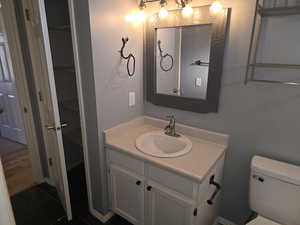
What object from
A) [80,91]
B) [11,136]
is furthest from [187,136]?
[11,136]

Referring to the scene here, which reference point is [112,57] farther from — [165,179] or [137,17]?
[165,179]

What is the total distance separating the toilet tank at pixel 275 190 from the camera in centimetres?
121

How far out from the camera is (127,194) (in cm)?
160

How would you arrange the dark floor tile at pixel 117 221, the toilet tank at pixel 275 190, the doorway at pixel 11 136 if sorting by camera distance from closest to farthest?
the toilet tank at pixel 275 190 → the dark floor tile at pixel 117 221 → the doorway at pixel 11 136

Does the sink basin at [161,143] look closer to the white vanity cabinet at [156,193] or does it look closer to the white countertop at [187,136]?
the white countertop at [187,136]

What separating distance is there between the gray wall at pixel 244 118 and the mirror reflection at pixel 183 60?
170 millimetres

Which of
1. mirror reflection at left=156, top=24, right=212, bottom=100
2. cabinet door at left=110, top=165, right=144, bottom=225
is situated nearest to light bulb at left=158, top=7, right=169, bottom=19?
mirror reflection at left=156, top=24, right=212, bottom=100

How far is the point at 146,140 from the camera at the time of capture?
1669mm

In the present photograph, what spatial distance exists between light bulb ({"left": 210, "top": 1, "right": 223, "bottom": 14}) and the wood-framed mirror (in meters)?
0.02

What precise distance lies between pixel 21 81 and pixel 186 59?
1.69 metres

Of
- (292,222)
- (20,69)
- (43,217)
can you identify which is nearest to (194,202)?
(292,222)

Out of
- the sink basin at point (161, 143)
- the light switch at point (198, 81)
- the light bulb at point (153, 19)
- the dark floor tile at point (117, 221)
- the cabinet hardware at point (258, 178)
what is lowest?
the dark floor tile at point (117, 221)

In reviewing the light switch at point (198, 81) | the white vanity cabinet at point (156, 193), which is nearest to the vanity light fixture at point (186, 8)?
the light switch at point (198, 81)

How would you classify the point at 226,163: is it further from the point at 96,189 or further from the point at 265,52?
the point at 96,189
